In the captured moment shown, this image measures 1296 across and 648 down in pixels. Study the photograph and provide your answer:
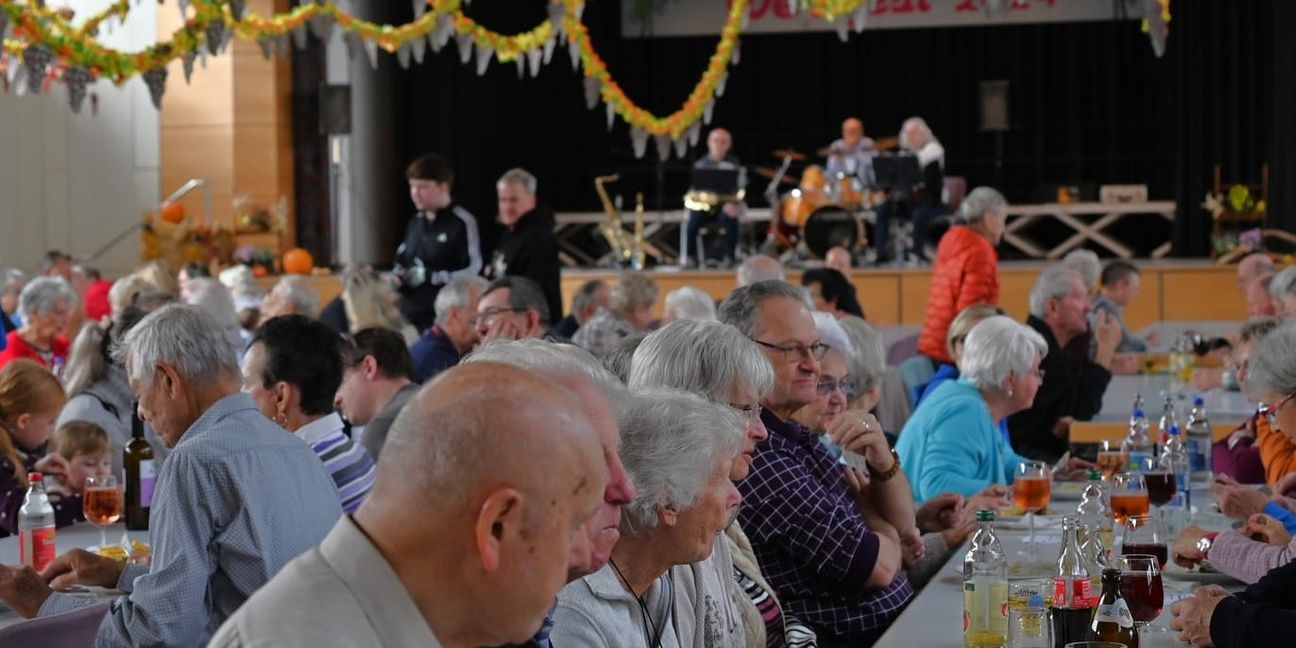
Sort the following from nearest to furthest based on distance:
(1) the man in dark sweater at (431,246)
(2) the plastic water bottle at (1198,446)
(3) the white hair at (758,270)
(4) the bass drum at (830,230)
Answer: (2) the plastic water bottle at (1198,446) < (3) the white hair at (758,270) < (1) the man in dark sweater at (431,246) < (4) the bass drum at (830,230)

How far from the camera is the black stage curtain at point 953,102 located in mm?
17938

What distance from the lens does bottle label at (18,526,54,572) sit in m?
4.21

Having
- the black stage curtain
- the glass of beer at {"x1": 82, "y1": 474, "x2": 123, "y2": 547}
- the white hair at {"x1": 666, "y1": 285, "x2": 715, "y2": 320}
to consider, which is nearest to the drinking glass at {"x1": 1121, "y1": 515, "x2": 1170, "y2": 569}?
the glass of beer at {"x1": 82, "y1": 474, "x2": 123, "y2": 547}

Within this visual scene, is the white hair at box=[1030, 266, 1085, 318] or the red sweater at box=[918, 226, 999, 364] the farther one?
the red sweater at box=[918, 226, 999, 364]

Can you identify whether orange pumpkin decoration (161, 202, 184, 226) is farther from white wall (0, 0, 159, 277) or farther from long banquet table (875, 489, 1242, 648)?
long banquet table (875, 489, 1242, 648)

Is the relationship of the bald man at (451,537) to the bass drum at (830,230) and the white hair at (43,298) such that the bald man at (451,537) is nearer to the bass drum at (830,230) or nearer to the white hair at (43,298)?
the white hair at (43,298)

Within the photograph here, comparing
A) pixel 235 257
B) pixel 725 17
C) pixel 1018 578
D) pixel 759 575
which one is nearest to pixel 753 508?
pixel 759 575

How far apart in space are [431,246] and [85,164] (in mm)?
6607

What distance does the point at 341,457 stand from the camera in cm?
410

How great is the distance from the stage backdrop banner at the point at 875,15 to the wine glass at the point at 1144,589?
1614cm

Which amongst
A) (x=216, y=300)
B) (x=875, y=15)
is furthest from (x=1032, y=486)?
(x=875, y=15)

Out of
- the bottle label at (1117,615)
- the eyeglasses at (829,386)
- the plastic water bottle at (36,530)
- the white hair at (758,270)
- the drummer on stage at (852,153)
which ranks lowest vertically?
the plastic water bottle at (36,530)

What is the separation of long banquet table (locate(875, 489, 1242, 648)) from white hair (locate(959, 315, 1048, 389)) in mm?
992

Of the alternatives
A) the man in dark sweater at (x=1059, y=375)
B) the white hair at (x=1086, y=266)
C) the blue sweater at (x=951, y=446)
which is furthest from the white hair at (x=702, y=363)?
the white hair at (x=1086, y=266)
